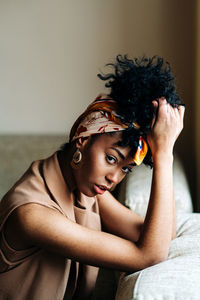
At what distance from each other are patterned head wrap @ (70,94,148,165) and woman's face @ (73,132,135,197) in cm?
2

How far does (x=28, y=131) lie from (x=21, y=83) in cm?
27

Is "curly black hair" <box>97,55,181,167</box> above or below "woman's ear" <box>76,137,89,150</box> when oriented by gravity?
above

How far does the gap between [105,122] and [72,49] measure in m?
1.33

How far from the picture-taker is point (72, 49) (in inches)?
89.6

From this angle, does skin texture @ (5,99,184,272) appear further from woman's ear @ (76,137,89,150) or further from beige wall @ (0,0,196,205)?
beige wall @ (0,0,196,205)

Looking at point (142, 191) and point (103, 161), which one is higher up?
point (103, 161)

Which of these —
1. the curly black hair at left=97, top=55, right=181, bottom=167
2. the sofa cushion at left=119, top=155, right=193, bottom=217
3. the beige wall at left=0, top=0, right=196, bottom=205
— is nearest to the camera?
the curly black hair at left=97, top=55, right=181, bottom=167

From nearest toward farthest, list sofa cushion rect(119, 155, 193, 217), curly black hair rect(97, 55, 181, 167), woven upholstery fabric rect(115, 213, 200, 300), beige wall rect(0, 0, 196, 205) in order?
woven upholstery fabric rect(115, 213, 200, 300)
curly black hair rect(97, 55, 181, 167)
sofa cushion rect(119, 155, 193, 217)
beige wall rect(0, 0, 196, 205)

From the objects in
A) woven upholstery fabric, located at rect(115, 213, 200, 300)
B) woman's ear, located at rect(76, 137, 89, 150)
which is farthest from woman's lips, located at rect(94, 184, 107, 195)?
woven upholstery fabric, located at rect(115, 213, 200, 300)

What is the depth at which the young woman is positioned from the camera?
1.01 metres

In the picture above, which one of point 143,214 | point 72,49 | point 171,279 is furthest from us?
point 72,49

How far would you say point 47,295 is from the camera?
1.12 metres

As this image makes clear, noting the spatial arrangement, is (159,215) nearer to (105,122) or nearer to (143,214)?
(105,122)

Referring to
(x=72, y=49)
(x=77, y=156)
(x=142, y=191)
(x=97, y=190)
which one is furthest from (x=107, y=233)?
(x=72, y=49)
